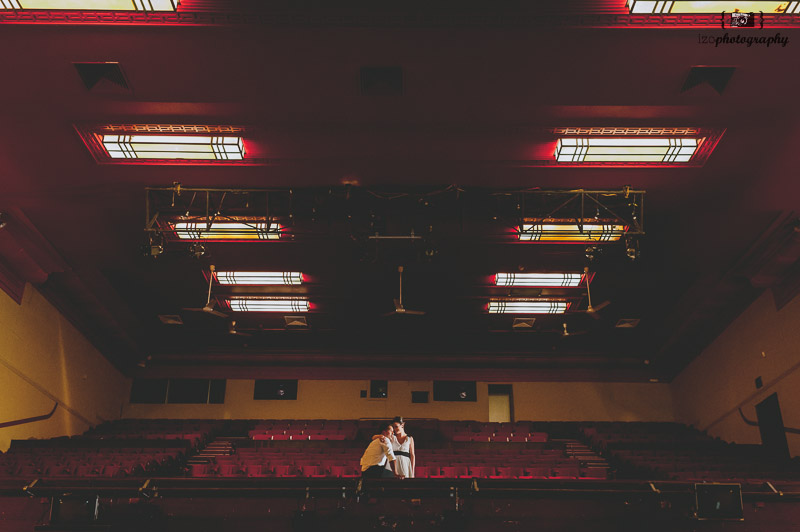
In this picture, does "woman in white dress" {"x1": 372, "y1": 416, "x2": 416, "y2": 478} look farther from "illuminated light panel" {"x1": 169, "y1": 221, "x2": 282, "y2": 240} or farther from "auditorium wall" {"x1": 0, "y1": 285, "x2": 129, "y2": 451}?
"auditorium wall" {"x1": 0, "y1": 285, "x2": 129, "y2": 451}

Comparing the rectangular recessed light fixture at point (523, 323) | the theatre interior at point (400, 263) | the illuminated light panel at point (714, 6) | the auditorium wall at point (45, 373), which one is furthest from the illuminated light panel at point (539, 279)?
the auditorium wall at point (45, 373)

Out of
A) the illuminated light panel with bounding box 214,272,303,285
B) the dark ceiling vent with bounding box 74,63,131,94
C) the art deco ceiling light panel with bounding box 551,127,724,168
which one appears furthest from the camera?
the illuminated light panel with bounding box 214,272,303,285

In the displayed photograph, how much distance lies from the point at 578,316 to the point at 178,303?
860 centimetres

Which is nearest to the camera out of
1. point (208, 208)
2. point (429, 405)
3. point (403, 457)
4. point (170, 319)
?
point (403, 457)

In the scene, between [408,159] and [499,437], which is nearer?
[408,159]

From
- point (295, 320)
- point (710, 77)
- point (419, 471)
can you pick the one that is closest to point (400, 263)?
point (419, 471)

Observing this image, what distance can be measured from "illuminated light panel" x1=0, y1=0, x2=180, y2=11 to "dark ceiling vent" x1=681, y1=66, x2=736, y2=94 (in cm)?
527

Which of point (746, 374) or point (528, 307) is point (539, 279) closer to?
point (528, 307)

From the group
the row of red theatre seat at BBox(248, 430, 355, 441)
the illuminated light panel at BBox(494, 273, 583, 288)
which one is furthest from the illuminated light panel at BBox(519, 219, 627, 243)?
the row of red theatre seat at BBox(248, 430, 355, 441)

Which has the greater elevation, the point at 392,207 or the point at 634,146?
the point at 634,146

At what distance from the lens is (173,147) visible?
25.0ft

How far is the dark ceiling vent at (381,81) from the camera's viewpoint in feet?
20.9

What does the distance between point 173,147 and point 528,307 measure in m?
7.84

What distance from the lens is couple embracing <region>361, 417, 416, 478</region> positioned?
657 centimetres
